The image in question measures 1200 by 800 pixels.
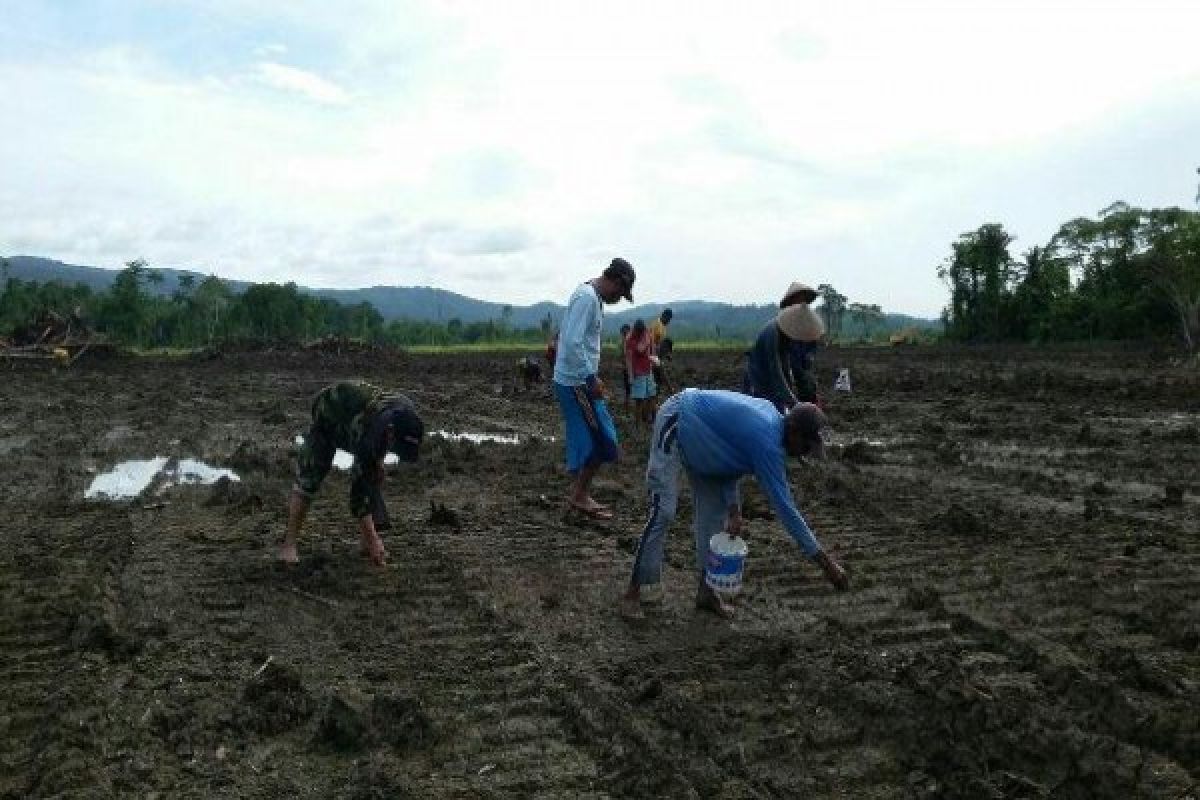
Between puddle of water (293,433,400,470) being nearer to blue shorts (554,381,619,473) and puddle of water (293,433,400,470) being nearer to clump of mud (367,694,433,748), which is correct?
blue shorts (554,381,619,473)

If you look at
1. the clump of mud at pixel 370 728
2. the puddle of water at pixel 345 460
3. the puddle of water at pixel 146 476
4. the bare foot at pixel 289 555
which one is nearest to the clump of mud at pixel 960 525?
the bare foot at pixel 289 555

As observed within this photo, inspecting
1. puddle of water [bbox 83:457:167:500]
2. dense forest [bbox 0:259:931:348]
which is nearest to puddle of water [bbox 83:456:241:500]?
puddle of water [bbox 83:457:167:500]

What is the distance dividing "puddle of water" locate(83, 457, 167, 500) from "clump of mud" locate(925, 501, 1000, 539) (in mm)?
7068

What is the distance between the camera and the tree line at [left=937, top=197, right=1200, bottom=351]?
36.9 meters

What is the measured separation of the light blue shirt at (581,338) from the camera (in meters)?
7.39

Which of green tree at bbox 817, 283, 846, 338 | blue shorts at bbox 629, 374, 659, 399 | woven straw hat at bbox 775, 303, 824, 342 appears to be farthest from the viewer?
green tree at bbox 817, 283, 846, 338

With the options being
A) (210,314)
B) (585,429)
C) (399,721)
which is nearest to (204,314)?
(210,314)

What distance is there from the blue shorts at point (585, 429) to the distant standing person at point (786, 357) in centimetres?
114

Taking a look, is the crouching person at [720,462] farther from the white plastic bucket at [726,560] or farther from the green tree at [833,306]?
the green tree at [833,306]

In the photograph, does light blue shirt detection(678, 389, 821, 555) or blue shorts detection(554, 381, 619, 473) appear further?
blue shorts detection(554, 381, 619, 473)

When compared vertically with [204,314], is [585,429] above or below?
below

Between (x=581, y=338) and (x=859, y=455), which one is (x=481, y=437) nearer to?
(x=859, y=455)

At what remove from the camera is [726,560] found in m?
5.41

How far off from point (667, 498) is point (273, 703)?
7.48 feet
